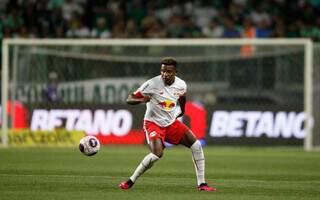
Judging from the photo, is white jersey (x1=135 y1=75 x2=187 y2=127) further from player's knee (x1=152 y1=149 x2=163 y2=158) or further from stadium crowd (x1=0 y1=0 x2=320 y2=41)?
stadium crowd (x1=0 y1=0 x2=320 y2=41)

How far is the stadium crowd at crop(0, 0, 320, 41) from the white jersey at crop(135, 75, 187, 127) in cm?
1391

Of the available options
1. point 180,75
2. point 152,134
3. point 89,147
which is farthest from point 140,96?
point 180,75

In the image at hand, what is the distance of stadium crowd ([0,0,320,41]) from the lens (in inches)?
1091

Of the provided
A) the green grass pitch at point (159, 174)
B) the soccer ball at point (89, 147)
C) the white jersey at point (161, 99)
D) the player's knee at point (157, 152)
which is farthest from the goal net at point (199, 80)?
the player's knee at point (157, 152)

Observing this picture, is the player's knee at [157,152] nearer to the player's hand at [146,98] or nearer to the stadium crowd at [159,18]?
the player's hand at [146,98]

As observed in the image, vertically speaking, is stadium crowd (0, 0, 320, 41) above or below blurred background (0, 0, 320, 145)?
above

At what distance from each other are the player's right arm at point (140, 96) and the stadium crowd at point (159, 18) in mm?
14058

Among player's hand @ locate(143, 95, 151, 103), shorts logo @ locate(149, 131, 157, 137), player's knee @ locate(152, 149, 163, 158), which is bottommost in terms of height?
player's knee @ locate(152, 149, 163, 158)

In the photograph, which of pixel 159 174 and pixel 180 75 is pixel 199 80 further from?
pixel 159 174

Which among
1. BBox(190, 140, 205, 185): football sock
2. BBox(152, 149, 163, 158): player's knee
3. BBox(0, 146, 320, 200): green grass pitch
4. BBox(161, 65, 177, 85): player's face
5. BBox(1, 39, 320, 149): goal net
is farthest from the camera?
BBox(1, 39, 320, 149): goal net

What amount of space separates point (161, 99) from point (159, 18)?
16.1 m

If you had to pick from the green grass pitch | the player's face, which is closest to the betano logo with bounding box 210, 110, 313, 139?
the green grass pitch

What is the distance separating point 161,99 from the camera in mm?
13367

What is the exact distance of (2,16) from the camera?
28875 millimetres
